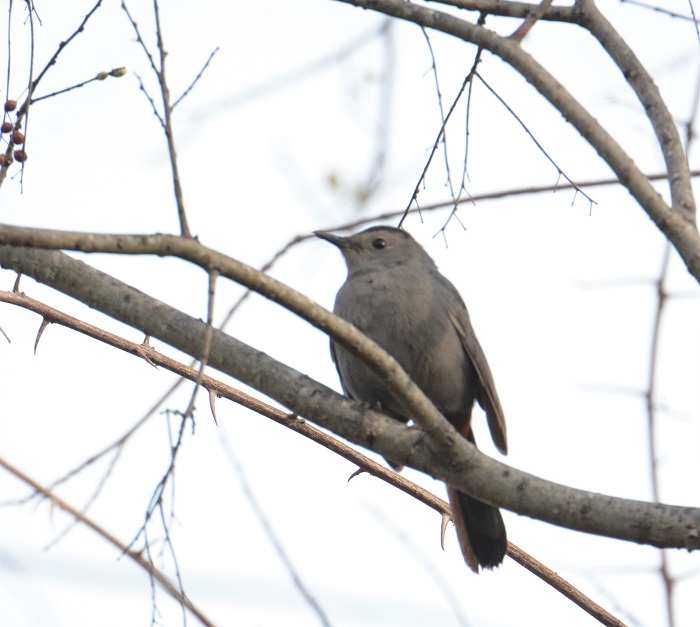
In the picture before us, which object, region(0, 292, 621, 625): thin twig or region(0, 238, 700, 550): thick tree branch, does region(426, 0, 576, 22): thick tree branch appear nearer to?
region(0, 238, 700, 550): thick tree branch

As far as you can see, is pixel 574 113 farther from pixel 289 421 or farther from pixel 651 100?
pixel 289 421

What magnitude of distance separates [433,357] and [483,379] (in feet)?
1.20

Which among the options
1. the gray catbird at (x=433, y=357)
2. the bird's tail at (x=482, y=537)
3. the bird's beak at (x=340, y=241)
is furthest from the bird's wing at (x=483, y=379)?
the bird's beak at (x=340, y=241)

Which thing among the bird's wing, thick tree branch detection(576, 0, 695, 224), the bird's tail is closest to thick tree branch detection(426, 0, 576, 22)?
thick tree branch detection(576, 0, 695, 224)

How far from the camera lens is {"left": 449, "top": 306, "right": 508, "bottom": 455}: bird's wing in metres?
5.31

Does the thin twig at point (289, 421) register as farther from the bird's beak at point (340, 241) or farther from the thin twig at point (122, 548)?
the bird's beak at point (340, 241)

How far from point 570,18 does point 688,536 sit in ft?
7.01

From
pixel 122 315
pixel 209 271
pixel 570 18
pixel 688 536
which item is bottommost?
pixel 688 536

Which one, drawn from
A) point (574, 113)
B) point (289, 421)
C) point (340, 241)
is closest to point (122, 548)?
point (289, 421)

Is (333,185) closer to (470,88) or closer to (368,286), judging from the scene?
(368,286)

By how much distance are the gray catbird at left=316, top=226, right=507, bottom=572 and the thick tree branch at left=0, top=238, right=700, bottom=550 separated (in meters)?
1.66

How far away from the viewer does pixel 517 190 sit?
4.05 m

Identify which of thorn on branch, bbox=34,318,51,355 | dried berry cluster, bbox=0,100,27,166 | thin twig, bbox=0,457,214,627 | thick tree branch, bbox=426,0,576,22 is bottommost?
thin twig, bbox=0,457,214,627

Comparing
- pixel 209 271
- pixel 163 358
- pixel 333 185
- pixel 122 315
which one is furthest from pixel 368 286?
pixel 209 271
